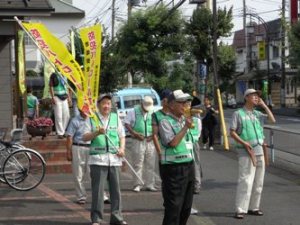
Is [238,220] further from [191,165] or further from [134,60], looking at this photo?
[134,60]

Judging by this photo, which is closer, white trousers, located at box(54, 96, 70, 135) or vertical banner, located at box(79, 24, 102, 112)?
vertical banner, located at box(79, 24, 102, 112)

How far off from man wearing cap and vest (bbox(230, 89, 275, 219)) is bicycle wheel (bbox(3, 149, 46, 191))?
3920 millimetres

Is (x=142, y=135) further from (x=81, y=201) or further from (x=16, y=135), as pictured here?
(x=16, y=135)

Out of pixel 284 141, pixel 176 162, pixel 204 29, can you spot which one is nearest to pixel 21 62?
pixel 284 141

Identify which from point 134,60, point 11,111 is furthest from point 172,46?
point 11,111

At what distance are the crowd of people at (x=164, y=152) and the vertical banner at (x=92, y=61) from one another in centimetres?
23

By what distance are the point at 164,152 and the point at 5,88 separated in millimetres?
10637

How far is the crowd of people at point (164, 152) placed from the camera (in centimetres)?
639

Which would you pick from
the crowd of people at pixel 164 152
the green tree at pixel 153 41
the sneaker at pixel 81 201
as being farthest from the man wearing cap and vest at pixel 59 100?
the green tree at pixel 153 41

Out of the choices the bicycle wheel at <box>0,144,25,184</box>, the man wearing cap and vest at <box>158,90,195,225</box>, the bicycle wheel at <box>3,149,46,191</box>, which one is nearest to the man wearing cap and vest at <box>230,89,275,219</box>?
the man wearing cap and vest at <box>158,90,195,225</box>

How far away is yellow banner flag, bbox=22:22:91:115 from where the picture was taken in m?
7.98

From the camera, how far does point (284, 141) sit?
14297 millimetres

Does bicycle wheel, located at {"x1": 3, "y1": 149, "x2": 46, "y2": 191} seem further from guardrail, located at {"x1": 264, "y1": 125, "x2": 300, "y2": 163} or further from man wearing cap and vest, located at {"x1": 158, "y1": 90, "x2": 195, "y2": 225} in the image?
guardrail, located at {"x1": 264, "y1": 125, "x2": 300, "y2": 163}

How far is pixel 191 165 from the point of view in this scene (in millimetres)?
6520
